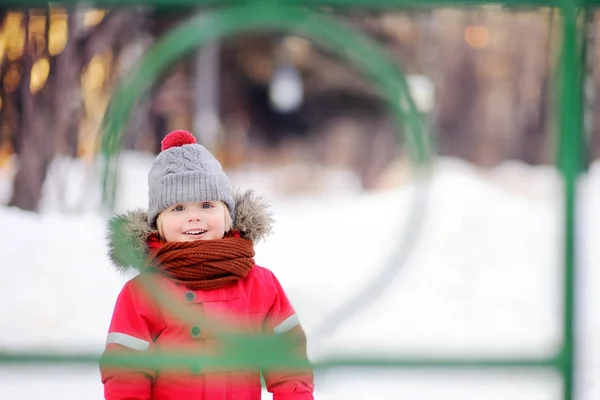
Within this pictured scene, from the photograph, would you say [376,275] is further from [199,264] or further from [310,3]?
[310,3]

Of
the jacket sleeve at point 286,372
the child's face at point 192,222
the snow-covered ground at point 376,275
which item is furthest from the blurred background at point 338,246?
the child's face at point 192,222

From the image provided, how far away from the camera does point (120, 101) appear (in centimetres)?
85

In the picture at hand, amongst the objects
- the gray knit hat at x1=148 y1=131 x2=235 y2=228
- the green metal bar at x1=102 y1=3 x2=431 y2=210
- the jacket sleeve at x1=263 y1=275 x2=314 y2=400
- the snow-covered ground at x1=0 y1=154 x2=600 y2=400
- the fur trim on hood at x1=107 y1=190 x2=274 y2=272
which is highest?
the snow-covered ground at x1=0 y1=154 x2=600 y2=400

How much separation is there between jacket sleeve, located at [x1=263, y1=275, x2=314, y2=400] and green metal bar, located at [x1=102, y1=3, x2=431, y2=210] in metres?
0.69

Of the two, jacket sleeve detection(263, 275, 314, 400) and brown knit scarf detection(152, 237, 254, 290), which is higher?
brown knit scarf detection(152, 237, 254, 290)

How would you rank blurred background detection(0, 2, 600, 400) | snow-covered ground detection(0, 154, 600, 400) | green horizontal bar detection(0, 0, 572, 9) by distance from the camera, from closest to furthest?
1. green horizontal bar detection(0, 0, 572, 9)
2. blurred background detection(0, 2, 600, 400)
3. snow-covered ground detection(0, 154, 600, 400)

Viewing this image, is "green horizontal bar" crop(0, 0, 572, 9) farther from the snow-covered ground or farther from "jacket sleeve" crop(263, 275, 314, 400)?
the snow-covered ground

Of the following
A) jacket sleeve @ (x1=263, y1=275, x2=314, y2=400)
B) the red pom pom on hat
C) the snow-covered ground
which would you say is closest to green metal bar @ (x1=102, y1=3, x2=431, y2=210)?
jacket sleeve @ (x1=263, y1=275, x2=314, y2=400)

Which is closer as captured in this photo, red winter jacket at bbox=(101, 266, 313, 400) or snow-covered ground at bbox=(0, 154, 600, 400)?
red winter jacket at bbox=(101, 266, 313, 400)

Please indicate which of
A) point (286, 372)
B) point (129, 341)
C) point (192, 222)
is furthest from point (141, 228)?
point (286, 372)

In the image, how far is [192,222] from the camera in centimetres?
159

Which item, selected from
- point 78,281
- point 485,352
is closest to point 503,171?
point 78,281

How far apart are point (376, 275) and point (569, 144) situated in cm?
128

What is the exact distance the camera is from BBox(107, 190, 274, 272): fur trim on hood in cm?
143
